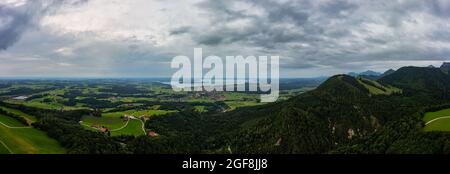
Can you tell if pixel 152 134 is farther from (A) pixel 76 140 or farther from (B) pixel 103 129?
(A) pixel 76 140

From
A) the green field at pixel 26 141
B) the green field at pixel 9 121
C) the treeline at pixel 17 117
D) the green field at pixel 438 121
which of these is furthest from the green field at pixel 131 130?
the green field at pixel 438 121

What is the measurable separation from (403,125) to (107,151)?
12178 centimetres

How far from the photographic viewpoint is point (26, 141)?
116 meters

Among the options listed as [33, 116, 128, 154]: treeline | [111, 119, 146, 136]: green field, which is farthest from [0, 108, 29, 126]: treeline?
[111, 119, 146, 136]: green field

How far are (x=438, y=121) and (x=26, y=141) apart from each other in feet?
515

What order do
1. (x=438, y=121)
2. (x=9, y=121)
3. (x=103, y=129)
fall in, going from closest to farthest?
(x=9, y=121) < (x=438, y=121) < (x=103, y=129)

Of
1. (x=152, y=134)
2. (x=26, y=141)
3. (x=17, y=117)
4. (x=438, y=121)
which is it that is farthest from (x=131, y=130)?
(x=438, y=121)

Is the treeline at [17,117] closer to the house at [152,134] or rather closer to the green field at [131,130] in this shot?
the green field at [131,130]

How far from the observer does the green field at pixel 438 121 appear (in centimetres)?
14451

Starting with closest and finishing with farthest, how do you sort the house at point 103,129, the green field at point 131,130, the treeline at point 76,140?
the treeline at point 76,140, the house at point 103,129, the green field at point 131,130

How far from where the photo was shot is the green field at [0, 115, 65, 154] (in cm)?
10712

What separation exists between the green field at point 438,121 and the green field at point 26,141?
136m
